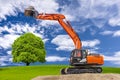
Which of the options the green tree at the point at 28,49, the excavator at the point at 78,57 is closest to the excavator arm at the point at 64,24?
the excavator at the point at 78,57

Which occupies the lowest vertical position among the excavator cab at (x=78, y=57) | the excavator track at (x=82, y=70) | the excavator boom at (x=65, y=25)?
the excavator track at (x=82, y=70)

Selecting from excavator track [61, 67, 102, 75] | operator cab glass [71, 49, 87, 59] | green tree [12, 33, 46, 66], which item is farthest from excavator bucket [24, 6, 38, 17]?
green tree [12, 33, 46, 66]

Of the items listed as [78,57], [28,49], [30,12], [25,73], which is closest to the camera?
[30,12]

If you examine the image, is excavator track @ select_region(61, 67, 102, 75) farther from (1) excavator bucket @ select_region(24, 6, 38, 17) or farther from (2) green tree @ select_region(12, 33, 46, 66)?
(2) green tree @ select_region(12, 33, 46, 66)

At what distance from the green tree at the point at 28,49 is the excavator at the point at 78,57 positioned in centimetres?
5506

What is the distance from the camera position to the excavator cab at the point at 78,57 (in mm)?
43859

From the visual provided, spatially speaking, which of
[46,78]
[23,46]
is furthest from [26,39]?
[46,78]

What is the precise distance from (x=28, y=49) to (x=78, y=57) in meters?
59.3

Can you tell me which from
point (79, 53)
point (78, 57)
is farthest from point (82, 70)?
point (79, 53)

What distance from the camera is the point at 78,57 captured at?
145 feet

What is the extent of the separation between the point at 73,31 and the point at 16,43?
2389 inches

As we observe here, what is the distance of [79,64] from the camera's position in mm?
44062

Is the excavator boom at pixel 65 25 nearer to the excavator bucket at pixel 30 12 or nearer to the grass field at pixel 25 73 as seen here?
the excavator bucket at pixel 30 12

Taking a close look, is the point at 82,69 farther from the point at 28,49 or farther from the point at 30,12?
the point at 28,49
